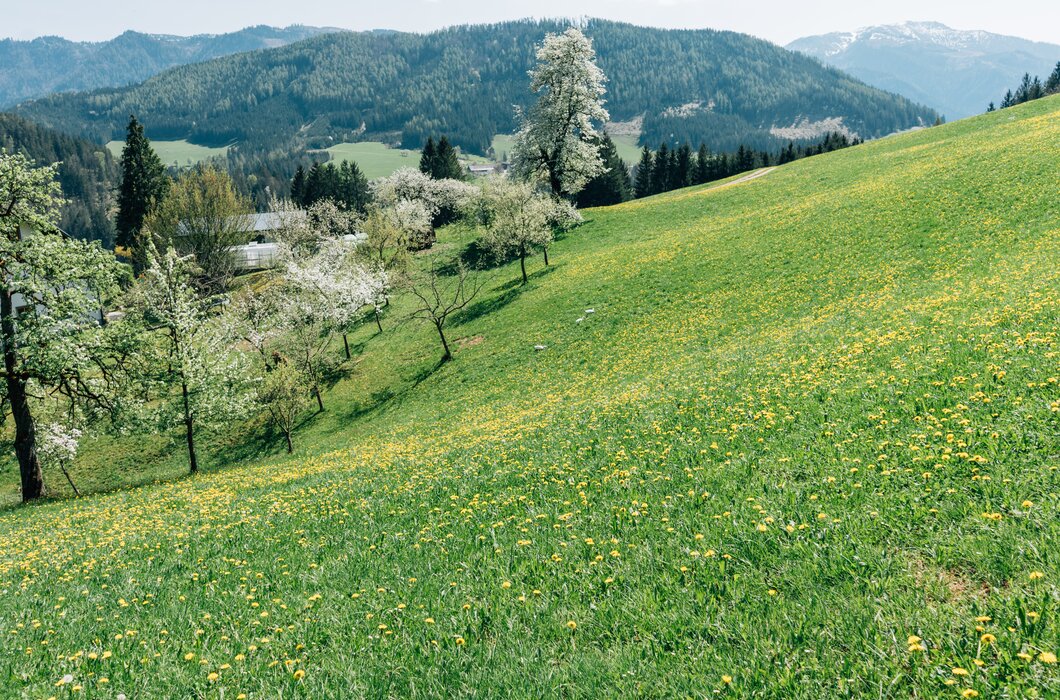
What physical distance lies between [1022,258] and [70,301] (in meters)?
36.6

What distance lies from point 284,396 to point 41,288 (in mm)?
12101

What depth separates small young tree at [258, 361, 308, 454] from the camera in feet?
101

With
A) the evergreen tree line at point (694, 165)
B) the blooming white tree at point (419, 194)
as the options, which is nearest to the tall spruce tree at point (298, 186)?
the blooming white tree at point (419, 194)

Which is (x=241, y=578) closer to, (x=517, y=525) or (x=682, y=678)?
(x=517, y=525)

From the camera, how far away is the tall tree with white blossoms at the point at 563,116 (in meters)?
55.4

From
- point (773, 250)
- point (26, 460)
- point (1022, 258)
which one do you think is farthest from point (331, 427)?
point (1022, 258)

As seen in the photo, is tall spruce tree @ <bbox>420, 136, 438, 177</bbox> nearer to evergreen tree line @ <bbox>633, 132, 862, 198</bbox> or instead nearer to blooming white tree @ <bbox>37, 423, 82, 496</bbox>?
evergreen tree line @ <bbox>633, 132, 862, 198</bbox>

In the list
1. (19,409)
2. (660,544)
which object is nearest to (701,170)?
(19,409)

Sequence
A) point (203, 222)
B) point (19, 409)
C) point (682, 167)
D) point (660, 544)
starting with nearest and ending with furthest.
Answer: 1. point (660, 544)
2. point (19, 409)
3. point (203, 222)
4. point (682, 167)

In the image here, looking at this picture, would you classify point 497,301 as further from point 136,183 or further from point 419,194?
point 136,183

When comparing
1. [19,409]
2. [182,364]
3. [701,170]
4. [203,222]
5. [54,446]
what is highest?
[701,170]

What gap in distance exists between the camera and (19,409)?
23.5 metres

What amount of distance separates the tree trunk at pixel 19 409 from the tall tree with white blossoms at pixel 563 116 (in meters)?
46.2

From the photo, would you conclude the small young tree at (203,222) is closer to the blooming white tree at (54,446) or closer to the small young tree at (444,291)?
the small young tree at (444,291)
